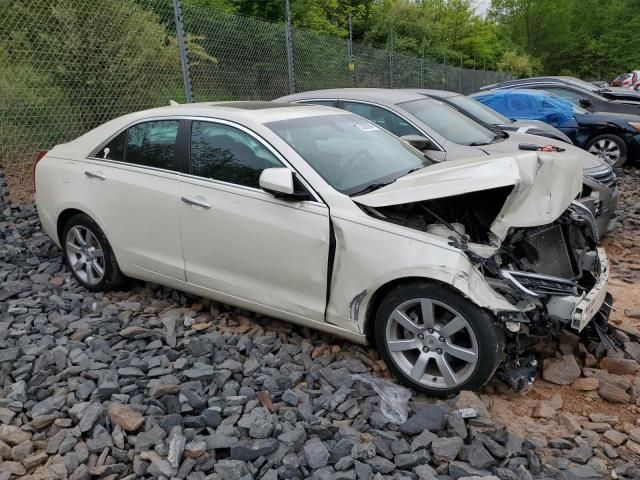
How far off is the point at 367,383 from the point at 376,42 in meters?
22.9

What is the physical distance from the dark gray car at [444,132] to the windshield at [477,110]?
808 mm

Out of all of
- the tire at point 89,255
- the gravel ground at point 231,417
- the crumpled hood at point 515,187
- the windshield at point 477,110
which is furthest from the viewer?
the windshield at point 477,110

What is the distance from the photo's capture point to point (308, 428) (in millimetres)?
2936

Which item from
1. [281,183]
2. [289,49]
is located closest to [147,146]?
[281,183]

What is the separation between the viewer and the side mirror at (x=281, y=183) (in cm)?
338

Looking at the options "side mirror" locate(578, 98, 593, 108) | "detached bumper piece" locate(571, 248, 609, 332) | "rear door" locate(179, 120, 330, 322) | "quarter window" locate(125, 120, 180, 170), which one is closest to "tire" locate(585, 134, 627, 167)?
"side mirror" locate(578, 98, 593, 108)

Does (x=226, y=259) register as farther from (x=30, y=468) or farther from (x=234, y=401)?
(x=30, y=468)

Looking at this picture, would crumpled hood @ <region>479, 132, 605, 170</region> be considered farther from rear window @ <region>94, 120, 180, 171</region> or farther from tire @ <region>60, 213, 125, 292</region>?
tire @ <region>60, 213, 125, 292</region>

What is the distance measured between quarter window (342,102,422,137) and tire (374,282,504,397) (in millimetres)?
3391

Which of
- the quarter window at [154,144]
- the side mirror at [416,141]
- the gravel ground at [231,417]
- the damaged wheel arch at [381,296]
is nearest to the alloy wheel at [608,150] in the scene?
the side mirror at [416,141]

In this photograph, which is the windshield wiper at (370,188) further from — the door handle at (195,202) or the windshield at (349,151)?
the door handle at (195,202)

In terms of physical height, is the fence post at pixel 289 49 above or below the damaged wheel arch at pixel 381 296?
above

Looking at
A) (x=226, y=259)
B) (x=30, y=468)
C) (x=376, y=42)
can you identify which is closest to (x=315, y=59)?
(x=226, y=259)

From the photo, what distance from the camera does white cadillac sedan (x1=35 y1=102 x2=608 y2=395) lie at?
314 centimetres
